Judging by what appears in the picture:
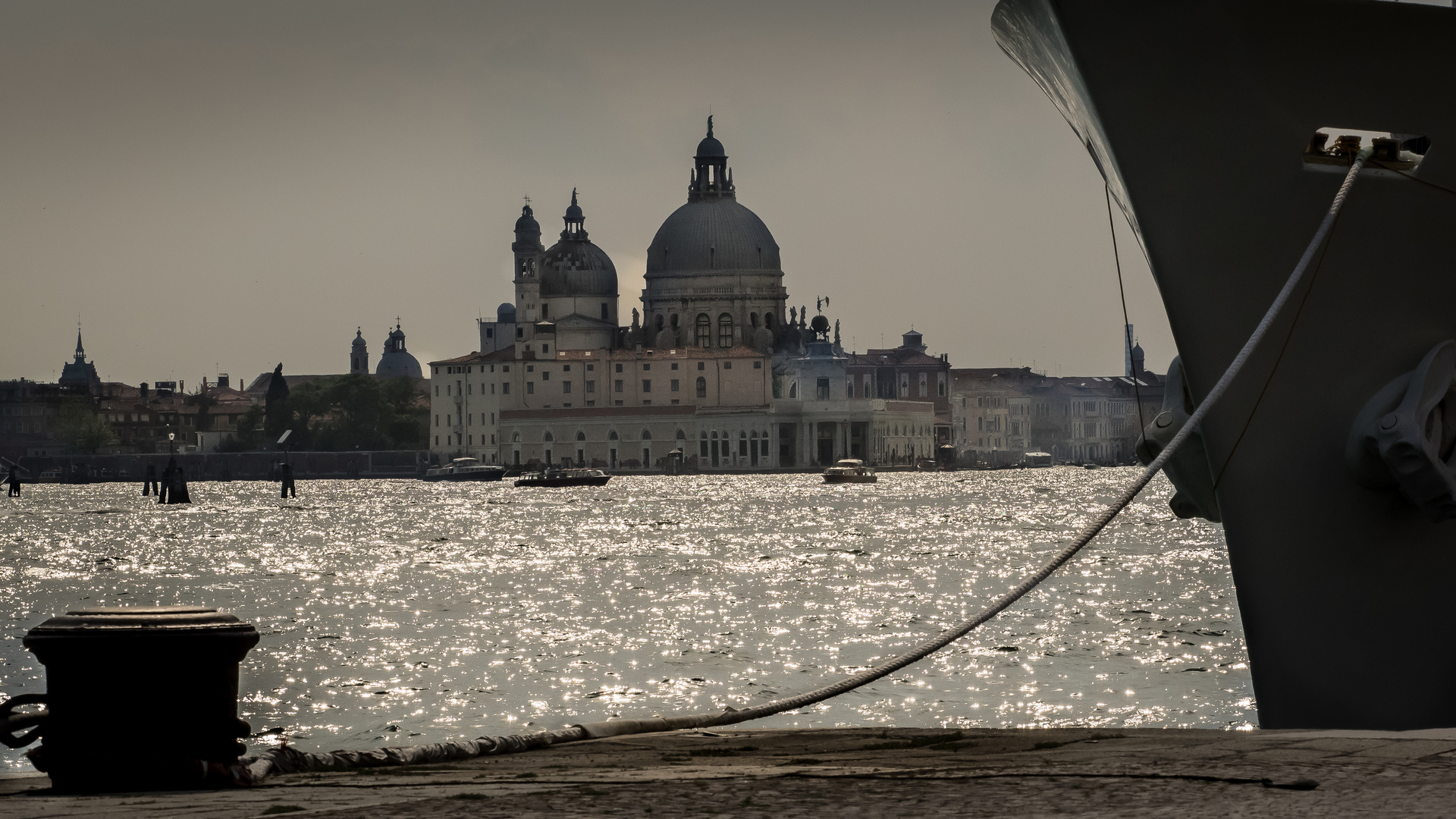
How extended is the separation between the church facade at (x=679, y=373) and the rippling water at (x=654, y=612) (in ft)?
182

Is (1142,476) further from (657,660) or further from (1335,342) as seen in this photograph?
(657,660)

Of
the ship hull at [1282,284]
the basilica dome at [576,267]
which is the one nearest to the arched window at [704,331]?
the basilica dome at [576,267]

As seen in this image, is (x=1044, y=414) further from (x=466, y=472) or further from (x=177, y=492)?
(x=177, y=492)

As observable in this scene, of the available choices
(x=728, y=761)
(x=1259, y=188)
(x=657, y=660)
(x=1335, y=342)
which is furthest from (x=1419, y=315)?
(x=657, y=660)

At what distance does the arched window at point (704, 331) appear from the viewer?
111188mm

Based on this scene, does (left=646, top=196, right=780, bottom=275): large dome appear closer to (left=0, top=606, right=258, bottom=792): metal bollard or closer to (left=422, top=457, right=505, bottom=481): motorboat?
(left=422, top=457, right=505, bottom=481): motorboat

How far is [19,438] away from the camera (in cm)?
12575

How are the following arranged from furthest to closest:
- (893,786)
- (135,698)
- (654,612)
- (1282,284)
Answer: (654,612), (1282,284), (135,698), (893,786)

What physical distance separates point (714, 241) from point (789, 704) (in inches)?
4108

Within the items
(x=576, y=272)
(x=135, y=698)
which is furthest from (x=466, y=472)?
(x=135, y=698)

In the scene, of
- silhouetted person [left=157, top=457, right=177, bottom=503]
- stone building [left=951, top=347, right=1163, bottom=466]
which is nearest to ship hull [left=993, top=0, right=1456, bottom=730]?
silhouetted person [left=157, top=457, right=177, bottom=503]

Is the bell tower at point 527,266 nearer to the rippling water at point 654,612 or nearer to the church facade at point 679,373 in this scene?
the church facade at point 679,373

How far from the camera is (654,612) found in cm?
1952

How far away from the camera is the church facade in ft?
338
